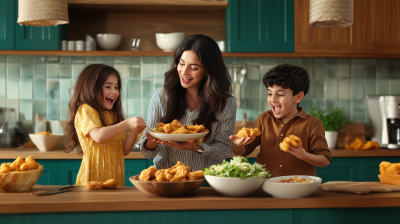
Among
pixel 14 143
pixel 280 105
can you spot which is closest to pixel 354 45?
pixel 280 105

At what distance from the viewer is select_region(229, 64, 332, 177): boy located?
1678 mm

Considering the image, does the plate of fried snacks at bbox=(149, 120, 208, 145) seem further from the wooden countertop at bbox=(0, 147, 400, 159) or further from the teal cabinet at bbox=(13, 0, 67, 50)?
the teal cabinet at bbox=(13, 0, 67, 50)

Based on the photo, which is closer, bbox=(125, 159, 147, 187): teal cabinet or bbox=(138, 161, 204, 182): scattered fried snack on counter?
bbox=(138, 161, 204, 182): scattered fried snack on counter

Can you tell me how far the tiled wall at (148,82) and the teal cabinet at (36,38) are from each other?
39 centimetres

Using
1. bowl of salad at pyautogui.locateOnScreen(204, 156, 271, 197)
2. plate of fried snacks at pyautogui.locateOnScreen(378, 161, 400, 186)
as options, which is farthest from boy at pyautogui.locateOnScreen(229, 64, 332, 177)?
bowl of salad at pyautogui.locateOnScreen(204, 156, 271, 197)

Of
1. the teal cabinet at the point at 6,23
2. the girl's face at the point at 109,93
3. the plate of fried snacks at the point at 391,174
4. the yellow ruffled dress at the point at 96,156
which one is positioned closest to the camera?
the plate of fried snacks at the point at 391,174

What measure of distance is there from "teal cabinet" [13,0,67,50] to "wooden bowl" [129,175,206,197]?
212 centimetres

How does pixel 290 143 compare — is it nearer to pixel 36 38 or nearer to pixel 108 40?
pixel 108 40

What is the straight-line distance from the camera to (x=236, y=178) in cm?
123

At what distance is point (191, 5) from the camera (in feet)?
10.3

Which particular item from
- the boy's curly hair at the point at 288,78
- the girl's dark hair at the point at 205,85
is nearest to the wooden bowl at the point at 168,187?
the girl's dark hair at the point at 205,85

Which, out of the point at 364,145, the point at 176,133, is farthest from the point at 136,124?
the point at 364,145

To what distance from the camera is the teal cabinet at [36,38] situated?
116 inches

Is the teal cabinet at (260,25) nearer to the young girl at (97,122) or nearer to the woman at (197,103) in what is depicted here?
the woman at (197,103)
